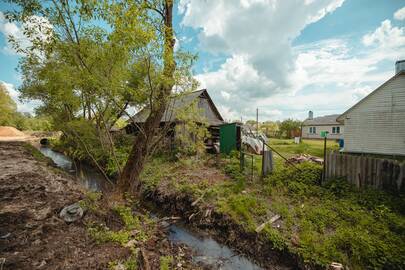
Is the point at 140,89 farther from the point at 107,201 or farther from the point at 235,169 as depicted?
the point at 235,169

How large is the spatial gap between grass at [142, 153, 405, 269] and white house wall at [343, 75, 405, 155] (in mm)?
8001

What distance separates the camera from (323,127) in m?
27.7

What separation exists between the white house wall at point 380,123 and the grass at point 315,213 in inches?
315

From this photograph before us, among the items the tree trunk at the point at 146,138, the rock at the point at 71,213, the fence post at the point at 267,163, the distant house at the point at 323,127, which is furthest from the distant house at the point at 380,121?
the rock at the point at 71,213

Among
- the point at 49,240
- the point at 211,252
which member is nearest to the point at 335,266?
the point at 211,252

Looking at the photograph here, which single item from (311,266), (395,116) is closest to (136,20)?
(311,266)

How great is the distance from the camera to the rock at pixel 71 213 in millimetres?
4436

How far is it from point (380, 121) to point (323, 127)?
1857 cm

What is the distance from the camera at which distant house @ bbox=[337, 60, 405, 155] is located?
33.4ft

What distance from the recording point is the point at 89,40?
14.7 feet

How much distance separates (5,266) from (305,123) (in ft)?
116

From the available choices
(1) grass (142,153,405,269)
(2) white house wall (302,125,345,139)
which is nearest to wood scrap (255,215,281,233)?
(1) grass (142,153,405,269)

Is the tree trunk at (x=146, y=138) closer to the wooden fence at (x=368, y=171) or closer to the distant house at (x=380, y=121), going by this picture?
the wooden fence at (x=368, y=171)

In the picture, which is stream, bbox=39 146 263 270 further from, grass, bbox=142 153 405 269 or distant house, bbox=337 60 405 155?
distant house, bbox=337 60 405 155
